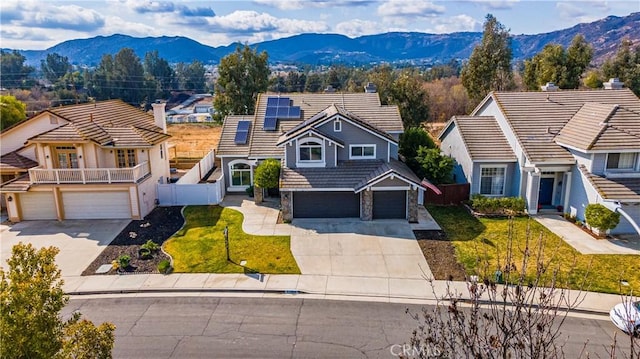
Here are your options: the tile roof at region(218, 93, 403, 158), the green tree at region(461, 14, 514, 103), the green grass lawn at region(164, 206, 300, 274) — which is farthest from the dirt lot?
the green tree at region(461, 14, 514, 103)

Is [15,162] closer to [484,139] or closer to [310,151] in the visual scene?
[310,151]

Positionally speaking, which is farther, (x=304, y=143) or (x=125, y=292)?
(x=304, y=143)

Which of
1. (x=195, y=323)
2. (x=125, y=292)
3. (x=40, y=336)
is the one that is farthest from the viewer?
(x=125, y=292)

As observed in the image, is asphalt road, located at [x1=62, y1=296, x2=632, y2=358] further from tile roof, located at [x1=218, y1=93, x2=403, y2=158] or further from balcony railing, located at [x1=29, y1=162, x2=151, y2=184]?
tile roof, located at [x1=218, y1=93, x2=403, y2=158]

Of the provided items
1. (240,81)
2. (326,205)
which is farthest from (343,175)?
(240,81)

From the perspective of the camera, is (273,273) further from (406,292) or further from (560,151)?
(560,151)

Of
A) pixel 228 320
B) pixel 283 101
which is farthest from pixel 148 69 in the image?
pixel 228 320
